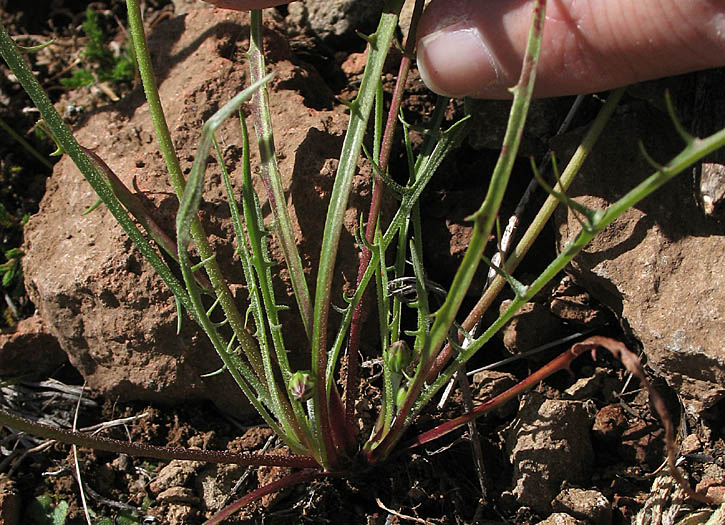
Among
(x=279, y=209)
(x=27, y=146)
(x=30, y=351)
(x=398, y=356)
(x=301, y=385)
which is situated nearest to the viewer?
(x=301, y=385)

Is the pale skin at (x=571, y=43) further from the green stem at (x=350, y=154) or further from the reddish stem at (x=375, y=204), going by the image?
the green stem at (x=350, y=154)

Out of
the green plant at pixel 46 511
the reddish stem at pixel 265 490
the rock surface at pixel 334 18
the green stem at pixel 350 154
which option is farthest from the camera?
the rock surface at pixel 334 18

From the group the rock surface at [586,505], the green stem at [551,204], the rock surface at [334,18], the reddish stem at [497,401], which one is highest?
the rock surface at [334,18]

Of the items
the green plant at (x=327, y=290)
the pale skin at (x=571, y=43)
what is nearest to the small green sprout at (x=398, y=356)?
the green plant at (x=327, y=290)

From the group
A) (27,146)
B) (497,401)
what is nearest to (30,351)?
(27,146)

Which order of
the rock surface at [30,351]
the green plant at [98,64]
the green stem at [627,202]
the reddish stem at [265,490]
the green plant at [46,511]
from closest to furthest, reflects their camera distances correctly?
the green stem at [627,202] → the reddish stem at [265,490] → the green plant at [46,511] → the rock surface at [30,351] → the green plant at [98,64]

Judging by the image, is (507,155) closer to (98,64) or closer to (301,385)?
(301,385)

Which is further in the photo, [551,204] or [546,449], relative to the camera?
[546,449]

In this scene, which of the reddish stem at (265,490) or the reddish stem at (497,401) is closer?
the reddish stem at (497,401)
